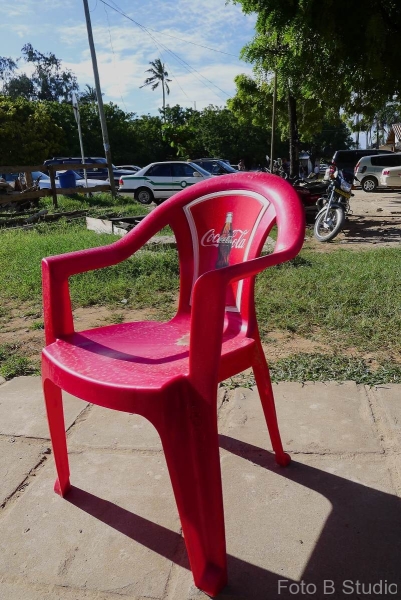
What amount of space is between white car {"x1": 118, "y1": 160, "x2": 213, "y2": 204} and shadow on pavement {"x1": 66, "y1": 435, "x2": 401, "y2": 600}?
518 inches

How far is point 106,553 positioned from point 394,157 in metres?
19.3

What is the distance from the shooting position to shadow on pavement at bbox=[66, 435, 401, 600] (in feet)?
4.31

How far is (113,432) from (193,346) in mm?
1008

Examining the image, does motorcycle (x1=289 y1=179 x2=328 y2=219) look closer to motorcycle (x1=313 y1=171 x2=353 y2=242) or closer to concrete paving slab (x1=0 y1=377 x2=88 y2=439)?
motorcycle (x1=313 y1=171 x2=353 y2=242)

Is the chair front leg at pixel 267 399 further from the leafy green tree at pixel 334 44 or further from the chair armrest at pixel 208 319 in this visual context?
the leafy green tree at pixel 334 44

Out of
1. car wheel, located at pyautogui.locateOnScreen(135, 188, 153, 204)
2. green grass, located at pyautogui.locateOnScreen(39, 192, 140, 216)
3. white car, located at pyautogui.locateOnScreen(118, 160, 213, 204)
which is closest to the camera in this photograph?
green grass, located at pyautogui.locateOnScreen(39, 192, 140, 216)

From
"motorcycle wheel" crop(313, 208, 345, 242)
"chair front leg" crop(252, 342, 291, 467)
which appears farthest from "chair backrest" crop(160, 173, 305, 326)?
"motorcycle wheel" crop(313, 208, 345, 242)

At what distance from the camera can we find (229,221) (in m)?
1.87

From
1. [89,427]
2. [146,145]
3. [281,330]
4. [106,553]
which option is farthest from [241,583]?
[146,145]

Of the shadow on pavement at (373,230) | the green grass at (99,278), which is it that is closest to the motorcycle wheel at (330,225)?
the shadow on pavement at (373,230)

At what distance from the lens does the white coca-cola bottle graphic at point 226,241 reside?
73.2 inches

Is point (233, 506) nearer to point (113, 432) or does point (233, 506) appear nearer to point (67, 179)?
point (113, 432)

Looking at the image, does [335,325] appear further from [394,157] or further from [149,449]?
[394,157]

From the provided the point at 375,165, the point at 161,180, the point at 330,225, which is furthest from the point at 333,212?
the point at 375,165
